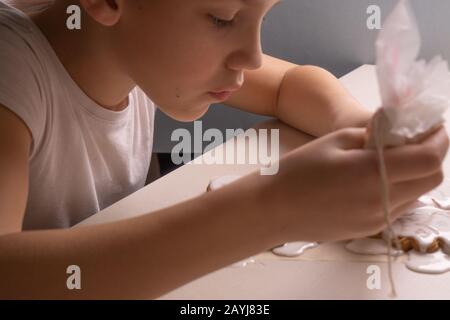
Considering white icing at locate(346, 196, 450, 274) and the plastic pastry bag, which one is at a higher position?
the plastic pastry bag

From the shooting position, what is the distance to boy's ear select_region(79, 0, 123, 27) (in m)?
0.68

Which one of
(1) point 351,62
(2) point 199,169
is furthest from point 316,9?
(2) point 199,169

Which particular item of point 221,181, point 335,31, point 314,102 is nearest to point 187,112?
point 221,181

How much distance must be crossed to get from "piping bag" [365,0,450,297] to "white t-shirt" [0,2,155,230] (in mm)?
351

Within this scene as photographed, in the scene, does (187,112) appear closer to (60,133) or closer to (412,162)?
(60,133)

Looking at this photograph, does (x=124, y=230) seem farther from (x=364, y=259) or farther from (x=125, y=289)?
(x=364, y=259)

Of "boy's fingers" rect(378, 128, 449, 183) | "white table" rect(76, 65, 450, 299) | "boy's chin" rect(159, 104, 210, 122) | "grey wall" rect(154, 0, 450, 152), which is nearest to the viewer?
"boy's fingers" rect(378, 128, 449, 183)

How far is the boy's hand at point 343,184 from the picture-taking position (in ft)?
1.59

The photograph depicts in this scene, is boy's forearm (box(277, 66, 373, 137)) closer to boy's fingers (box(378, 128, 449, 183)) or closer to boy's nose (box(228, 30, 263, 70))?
boy's nose (box(228, 30, 263, 70))

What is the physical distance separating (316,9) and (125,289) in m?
0.89

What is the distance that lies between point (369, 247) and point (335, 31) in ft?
2.28

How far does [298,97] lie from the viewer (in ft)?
3.09

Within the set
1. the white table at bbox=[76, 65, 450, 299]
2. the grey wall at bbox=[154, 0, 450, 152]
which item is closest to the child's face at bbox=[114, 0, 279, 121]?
the white table at bbox=[76, 65, 450, 299]

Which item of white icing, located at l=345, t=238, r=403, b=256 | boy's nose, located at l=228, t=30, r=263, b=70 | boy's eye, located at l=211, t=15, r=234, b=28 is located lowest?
white icing, located at l=345, t=238, r=403, b=256
